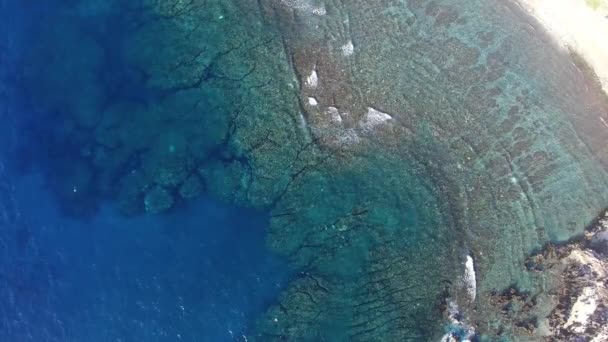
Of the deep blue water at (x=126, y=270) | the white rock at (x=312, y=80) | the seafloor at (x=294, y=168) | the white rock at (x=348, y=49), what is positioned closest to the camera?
the seafloor at (x=294, y=168)

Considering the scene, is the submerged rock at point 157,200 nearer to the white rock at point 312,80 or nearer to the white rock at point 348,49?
the white rock at point 312,80

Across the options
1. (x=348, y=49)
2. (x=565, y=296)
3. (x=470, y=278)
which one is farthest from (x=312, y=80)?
(x=565, y=296)

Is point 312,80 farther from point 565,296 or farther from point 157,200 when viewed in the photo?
point 565,296

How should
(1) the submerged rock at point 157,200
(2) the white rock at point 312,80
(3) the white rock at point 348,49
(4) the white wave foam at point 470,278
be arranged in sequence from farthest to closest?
(3) the white rock at point 348,49
(2) the white rock at point 312,80
(1) the submerged rock at point 157,200
(4) the white wave foam at point 470,278

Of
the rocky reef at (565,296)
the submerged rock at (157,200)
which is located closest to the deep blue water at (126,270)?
the submerged rock at (157,200)

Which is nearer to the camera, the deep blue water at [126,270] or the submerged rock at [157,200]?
the deep blue water at [126,270]

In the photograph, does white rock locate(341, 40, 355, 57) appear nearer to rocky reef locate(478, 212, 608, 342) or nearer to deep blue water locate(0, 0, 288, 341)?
deep blue water locate(0, 0, 288, 341)
